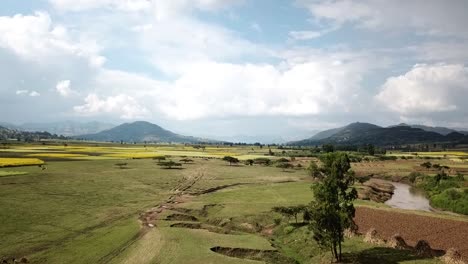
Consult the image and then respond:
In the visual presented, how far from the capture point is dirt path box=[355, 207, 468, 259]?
1748 inches

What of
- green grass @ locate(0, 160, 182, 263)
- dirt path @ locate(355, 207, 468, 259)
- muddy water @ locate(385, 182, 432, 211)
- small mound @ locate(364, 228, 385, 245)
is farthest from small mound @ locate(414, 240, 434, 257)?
muddy water @ locate(385, 182, 432, 211)

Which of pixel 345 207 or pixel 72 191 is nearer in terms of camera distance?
pixel 345 207

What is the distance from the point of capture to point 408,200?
85.2m

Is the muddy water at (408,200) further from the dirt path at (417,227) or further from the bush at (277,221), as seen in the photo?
the bush at (277,221)

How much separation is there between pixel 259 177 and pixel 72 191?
52.8m

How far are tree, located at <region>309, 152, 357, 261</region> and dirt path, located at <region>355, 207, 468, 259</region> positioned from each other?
992 centimetres

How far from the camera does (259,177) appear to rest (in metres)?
110

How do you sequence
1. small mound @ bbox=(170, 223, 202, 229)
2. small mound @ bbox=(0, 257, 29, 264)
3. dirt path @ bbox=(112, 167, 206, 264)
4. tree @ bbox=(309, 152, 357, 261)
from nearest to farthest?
small mound @ bbox=(0, 257, 29, 264)
tree @ bbox=(309, 152, 357, 261)
dirt path @ bbox=(112, 167, 206, 264)
small mound @ bbox=(170, 223, 202, 229)

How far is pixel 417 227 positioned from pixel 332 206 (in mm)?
19896

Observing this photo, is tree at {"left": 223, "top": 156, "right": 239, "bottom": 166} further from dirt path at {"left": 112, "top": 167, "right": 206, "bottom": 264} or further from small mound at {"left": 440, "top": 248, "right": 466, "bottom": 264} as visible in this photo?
small mound at {"left": 440, "top": 248, "right": 466, "bottom": 264}

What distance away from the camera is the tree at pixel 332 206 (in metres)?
38.2

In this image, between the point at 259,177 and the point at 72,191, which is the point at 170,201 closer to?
the point at 72,191

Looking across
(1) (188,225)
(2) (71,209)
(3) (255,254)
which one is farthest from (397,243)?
(2) (71,209)

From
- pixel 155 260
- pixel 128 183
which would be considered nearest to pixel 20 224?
pixel 155 260
